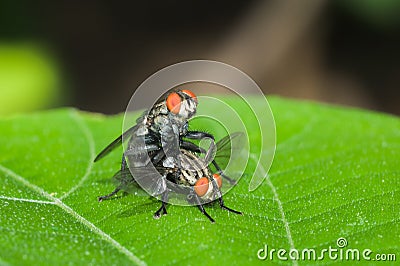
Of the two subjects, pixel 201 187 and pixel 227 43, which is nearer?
pixel 201 187

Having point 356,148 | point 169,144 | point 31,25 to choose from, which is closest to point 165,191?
point 169,144

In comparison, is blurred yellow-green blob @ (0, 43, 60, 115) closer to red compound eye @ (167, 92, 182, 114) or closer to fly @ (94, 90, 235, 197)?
fly @ (94, 90, 235, 197)

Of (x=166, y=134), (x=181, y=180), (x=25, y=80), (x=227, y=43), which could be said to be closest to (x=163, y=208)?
(x=181, y=180)

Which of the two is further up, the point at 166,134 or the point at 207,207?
the point at 166,134

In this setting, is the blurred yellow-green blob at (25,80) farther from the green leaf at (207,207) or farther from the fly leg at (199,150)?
the fly leg at (199,150)

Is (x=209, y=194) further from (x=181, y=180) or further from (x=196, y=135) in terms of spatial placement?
(x=196, y=135)

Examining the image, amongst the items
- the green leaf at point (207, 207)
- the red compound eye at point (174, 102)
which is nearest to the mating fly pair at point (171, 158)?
the red compound eye at point (174, 102)
